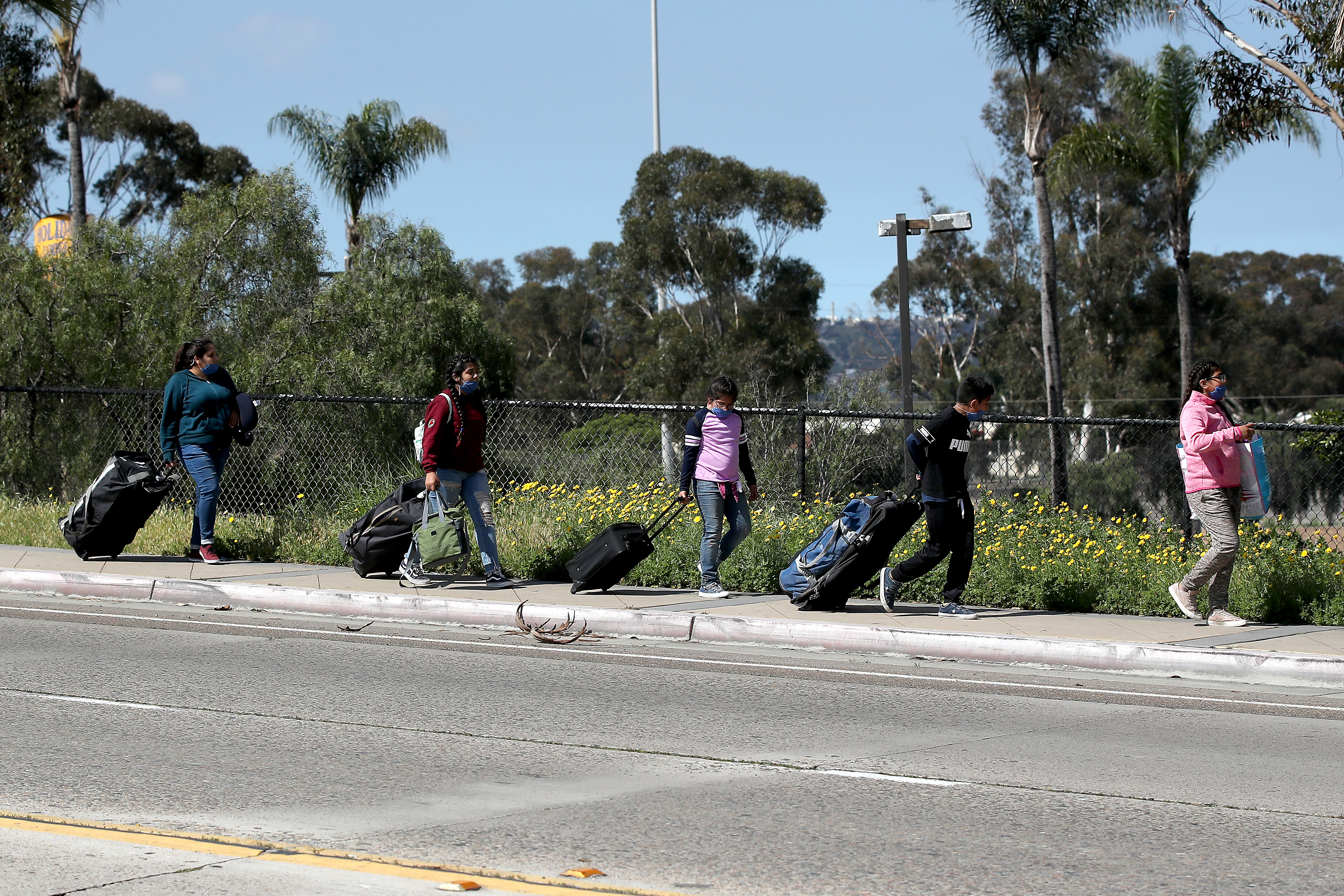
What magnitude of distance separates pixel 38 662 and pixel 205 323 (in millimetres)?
13195

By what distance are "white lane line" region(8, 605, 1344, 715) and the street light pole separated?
4421 millimetres

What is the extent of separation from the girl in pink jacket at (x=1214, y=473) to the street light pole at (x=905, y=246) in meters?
3.46

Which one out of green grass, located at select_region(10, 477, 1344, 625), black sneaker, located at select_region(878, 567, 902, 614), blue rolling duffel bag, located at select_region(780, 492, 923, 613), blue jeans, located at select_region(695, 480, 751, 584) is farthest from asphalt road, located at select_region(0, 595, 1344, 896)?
green grass, located at select_region(10, 477, 1344, 625)

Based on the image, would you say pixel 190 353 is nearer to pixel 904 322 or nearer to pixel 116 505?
pixel 116 505

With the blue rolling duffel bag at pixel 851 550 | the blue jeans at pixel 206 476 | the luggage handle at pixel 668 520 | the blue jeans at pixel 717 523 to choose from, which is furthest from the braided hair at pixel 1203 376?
the blue jeans at pixel 206 476

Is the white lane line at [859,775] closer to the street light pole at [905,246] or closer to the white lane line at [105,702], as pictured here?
the white lane line at [105,702]

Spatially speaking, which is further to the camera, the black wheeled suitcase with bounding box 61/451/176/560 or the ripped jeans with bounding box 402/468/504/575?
the black wheeled suitcase with bounding box 61/451/176/560

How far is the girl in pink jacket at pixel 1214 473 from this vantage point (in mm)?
8875

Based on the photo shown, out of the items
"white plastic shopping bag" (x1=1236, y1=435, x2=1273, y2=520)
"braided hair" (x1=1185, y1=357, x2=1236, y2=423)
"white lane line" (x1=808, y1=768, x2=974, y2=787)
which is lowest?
"white lane line" (x1=808, y1=768, x2=974, y2=787)

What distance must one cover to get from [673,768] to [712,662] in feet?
8.96

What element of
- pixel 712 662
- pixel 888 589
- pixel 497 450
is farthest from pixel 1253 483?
pixel 497 450

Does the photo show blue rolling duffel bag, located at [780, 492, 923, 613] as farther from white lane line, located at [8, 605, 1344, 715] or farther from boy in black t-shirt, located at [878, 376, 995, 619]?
white lane line, located at [8, 605, 1344, 715]

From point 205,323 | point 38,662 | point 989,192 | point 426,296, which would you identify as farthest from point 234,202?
point 989,192

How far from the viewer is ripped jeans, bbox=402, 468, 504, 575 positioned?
10.4 meters
